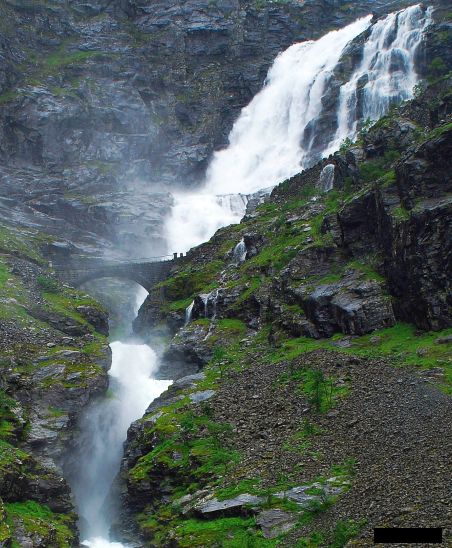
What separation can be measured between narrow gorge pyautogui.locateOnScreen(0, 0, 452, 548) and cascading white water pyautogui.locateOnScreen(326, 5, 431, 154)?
0.38 meters

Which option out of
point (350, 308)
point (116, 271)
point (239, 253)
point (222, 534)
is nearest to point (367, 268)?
point (350, 308)

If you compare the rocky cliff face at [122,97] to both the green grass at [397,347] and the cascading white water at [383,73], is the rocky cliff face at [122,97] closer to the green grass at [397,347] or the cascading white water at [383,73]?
the cascading white water at [383,73]

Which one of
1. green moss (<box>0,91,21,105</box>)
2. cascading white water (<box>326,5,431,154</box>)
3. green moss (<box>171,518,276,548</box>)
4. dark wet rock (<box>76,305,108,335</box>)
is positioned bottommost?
green moss (<box>171,518,276,548</box>)

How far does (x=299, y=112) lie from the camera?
346ft

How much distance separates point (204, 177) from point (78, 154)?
2437 centimetres

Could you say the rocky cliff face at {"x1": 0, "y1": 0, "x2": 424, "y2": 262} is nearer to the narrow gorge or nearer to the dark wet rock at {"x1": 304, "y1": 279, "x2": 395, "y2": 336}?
the narrow gorge

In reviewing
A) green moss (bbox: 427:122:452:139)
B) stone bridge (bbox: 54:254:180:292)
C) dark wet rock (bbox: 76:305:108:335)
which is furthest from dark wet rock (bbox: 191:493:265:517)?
stone bridge (bbox: 54:254:180:292)

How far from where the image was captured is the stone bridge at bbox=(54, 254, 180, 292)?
8456 cm

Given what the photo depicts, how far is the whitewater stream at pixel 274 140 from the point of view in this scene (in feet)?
160

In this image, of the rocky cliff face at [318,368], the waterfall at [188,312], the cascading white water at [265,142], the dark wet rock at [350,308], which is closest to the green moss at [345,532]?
the rocky cliff face at [318,368]

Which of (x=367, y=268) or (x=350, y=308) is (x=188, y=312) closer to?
(x=367, y=268)

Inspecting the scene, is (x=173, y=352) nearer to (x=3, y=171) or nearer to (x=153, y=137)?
(x=3, y=171)

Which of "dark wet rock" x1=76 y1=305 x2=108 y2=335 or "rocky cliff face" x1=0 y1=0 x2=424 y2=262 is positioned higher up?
"rocky cliff face" x1=0 y1=0 x2=424 y2=262

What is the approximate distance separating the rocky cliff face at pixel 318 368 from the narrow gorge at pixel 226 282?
165 millimetres
